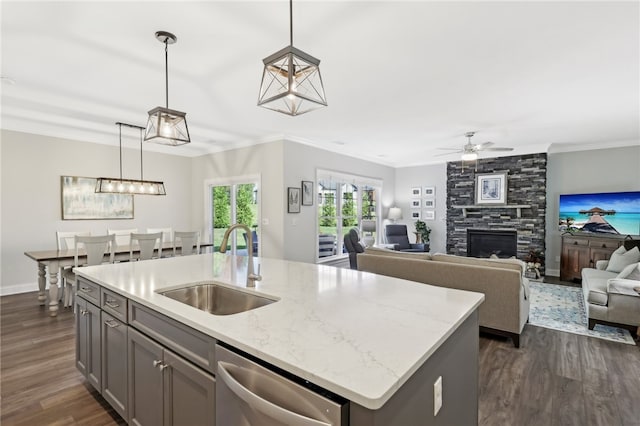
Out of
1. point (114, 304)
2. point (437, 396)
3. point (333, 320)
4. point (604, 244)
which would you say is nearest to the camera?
point (437, 396)

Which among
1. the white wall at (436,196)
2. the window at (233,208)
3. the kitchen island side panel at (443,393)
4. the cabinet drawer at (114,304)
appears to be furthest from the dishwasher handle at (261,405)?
the white wall at (436,196)

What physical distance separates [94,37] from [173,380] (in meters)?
2.56

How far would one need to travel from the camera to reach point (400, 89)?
3.44 meters

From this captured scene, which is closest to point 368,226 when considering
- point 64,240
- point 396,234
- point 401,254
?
point 396,234

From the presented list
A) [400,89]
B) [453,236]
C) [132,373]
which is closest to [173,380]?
[132,373]

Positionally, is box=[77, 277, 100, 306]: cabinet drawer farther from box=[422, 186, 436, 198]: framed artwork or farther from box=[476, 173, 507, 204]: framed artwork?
box=[422, 186, 436, 198]: framed artwork

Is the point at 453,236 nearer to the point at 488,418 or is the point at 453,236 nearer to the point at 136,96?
the point at 488,418

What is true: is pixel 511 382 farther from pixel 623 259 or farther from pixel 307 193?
pixel 307 193

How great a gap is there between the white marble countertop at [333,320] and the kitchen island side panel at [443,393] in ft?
0.25

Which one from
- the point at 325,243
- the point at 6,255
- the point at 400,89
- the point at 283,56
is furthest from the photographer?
the point at 325,243

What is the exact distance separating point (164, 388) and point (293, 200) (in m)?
4.18

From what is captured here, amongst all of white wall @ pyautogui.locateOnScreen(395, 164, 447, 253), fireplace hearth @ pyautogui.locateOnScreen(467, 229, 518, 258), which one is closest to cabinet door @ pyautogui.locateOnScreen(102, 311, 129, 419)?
fireplace hearth @ pyautogui.locateOnScreen(467, 229, 518, 258)

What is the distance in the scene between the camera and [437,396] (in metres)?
1.18

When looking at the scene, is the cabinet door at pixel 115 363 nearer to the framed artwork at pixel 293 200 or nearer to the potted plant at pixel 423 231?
the framed artwork at pixel 293 200
